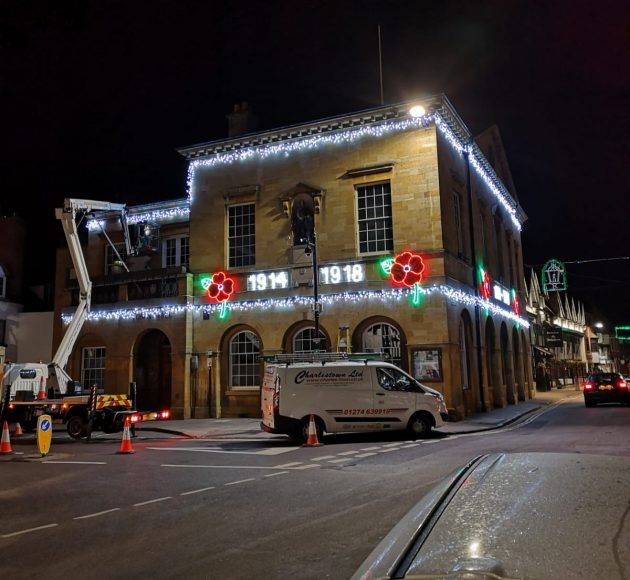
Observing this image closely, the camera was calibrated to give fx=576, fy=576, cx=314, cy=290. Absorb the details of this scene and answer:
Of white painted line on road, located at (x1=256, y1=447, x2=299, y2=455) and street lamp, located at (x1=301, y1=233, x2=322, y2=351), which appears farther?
street lamp, located at (x1=301, y1=233, x2=322, y2=351)

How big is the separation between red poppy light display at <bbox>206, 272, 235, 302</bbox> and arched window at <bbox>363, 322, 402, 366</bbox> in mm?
5922

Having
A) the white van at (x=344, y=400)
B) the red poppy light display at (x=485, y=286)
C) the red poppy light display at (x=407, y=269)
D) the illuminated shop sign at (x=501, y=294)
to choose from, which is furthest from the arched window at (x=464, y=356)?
the white van at (x=344, y=400)

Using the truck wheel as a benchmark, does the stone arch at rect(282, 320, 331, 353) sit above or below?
above

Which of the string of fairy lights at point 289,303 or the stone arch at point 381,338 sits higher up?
the string of fairy lights at point 289,303

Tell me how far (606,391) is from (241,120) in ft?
68.8

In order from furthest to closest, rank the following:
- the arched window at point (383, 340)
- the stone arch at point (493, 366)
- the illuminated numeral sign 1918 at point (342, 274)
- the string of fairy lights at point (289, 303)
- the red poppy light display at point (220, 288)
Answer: the stone arch at point (493, 366) < the red poppy light display at point (220, 288) < the illuminated numeral sign 1918 at point (342, 274) < the arched window at point (383, 340) < the string of fairy lights at point (289, 303)

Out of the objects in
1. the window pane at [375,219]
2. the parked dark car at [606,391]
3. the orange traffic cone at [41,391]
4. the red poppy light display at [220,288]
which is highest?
the window pane at [375,219]

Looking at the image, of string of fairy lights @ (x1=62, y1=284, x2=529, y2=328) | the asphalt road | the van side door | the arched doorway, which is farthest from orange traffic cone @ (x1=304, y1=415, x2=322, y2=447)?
the arched doorway

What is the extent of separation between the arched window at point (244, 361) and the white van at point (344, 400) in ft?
25.7

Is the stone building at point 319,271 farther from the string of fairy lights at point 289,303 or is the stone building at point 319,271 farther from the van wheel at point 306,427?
the van wheel at point 306,427

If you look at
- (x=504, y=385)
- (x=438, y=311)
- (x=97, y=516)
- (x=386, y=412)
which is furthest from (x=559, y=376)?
(x=97, y=516)

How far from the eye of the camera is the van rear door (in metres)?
15.2

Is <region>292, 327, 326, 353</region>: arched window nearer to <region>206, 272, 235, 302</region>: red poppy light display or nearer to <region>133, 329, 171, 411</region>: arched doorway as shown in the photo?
<region>206, 272, 235, 302</region>: red poppy light display

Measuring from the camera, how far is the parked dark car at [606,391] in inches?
1045
